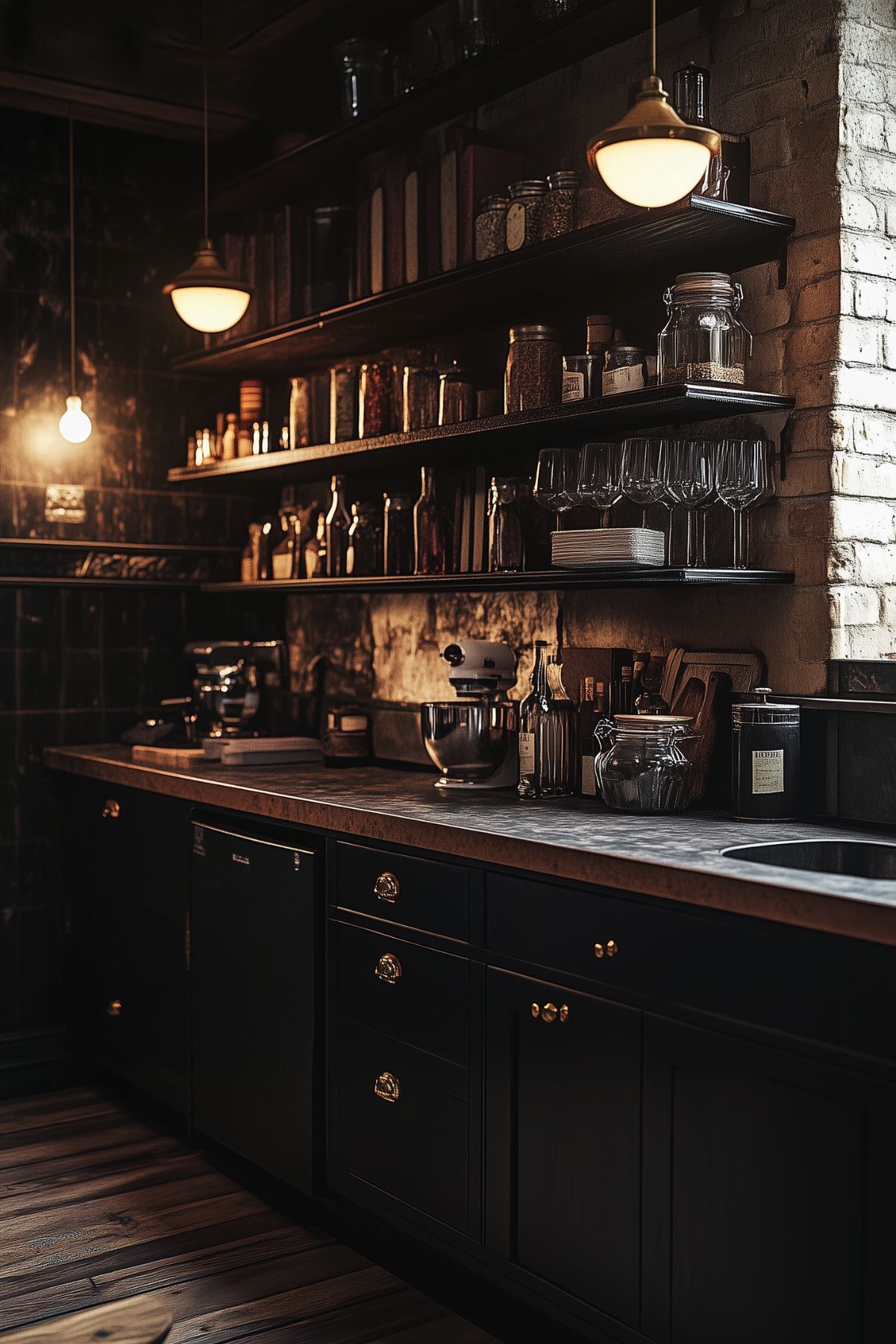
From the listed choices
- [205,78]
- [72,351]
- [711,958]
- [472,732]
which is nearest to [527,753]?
[472,732]

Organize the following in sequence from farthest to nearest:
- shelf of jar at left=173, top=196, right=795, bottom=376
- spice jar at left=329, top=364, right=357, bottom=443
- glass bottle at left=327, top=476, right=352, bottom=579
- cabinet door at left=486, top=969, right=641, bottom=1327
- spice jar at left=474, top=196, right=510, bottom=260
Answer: glass bottle at left=327, top=476, right=352, bottom=579 → spice jar at left=329, top=364, right=357, bottom=443 → spice jar at left=474, top=196, right=510, bottom=260 → shelf of jar at left=173, top=196, right=795, bottom=376 → cabinet door at left=486, top=969, right=641, bottom=1327

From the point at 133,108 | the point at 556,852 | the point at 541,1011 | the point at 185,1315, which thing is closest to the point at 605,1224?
the point at 541,1011

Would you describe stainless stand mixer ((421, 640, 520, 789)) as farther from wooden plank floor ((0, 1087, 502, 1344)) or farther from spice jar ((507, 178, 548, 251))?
wooden plank floor ((0, 1087, 502, 1344))

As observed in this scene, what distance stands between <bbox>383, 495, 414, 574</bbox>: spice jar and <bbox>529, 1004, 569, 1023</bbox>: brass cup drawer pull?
152 cm

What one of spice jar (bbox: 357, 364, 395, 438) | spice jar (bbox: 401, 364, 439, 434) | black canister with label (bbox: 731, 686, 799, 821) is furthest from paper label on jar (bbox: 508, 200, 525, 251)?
black canister with label (bbox: 731, 686, 799, 821)

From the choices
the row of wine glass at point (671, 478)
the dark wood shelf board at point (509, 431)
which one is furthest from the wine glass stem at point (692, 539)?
the dark wood shelf board at point (509, 431)

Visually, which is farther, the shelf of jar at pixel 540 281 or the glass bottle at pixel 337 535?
the glass bottle at pixel 337 535

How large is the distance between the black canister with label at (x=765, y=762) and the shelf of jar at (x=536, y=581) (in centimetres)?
Result: 26

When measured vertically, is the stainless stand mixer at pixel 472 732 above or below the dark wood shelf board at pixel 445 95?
below

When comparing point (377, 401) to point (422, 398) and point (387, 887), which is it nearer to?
point (422, 398)

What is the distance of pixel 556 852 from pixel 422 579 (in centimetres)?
118

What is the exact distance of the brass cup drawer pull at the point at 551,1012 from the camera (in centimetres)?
230

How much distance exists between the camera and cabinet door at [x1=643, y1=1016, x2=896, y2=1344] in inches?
70.9

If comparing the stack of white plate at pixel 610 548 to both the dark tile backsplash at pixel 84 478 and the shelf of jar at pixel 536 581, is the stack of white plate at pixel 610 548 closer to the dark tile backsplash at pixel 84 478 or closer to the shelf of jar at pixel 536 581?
the shelf of jar at pixel 536 581
